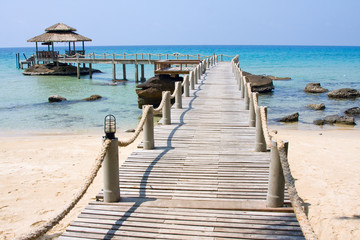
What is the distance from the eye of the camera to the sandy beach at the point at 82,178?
7.65m

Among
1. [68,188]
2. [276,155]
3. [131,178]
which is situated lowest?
[68,188]

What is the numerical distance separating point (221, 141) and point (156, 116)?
44.8 ft

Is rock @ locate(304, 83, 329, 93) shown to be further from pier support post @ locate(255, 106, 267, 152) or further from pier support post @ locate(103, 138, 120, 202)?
pier support post @ locate(103, 138, 120, 202)

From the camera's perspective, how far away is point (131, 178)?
6047mm

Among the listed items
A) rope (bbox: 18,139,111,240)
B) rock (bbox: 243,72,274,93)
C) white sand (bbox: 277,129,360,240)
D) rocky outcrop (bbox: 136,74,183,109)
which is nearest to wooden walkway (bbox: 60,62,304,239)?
rope (bbox: 18,139,111,240)

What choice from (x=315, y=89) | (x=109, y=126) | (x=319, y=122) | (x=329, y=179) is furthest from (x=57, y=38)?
(x=109, y=126)

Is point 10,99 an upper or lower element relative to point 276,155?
lower

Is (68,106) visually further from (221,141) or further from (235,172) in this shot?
(235,172)

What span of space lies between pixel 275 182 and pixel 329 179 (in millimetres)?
6155

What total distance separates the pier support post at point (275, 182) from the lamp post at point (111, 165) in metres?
2.12

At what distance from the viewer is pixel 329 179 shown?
10234mm

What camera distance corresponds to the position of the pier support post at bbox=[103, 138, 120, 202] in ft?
16.4

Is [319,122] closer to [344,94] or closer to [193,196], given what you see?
[344,94]

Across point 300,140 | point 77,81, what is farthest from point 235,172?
point 77,81
